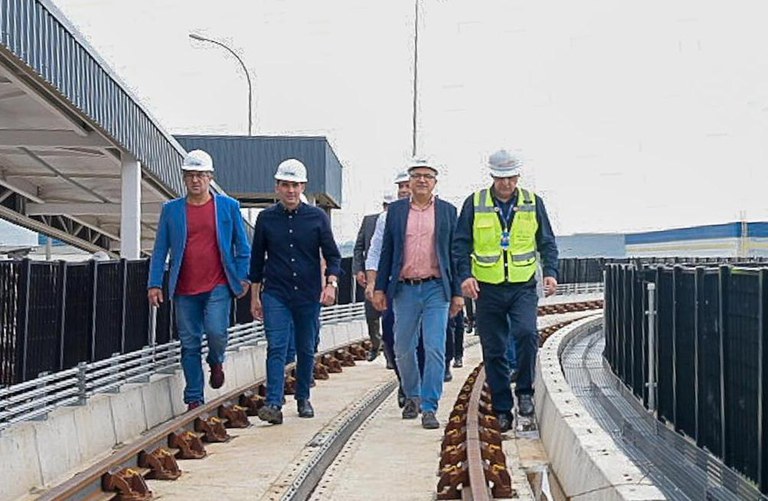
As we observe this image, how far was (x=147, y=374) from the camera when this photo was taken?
36.4ft

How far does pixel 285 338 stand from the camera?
36.7 ft

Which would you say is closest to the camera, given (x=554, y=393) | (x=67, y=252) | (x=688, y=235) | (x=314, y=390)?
(x=554, y=393)

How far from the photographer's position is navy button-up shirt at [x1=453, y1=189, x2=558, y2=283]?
995cm

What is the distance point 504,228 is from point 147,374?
10.6 ft

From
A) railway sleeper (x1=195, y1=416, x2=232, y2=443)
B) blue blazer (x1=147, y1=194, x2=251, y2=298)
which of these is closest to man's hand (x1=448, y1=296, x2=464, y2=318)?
blue blazer (x1=147, y1=194, x2=251, y2=298)

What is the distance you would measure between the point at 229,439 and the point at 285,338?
1.21 metres

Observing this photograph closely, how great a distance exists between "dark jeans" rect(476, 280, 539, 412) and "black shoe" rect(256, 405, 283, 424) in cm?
186

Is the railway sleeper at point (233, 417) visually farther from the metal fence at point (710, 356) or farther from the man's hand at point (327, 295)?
the metal fence at point (710, 356)

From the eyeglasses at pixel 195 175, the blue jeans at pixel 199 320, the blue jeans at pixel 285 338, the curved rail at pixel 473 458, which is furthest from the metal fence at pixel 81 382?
the curved rail at pixel 473 458

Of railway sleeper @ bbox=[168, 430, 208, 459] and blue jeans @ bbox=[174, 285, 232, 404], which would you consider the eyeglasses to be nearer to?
blue jeans @ bbox=[174, 285, 232, 404]

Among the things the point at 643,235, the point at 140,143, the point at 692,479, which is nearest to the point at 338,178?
the point at 140,143

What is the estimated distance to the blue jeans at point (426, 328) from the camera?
1062 cm

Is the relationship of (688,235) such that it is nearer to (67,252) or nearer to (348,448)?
(67,252)

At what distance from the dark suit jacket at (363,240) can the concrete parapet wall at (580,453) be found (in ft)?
11.3
